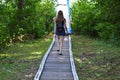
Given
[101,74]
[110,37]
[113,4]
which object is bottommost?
[101,74]

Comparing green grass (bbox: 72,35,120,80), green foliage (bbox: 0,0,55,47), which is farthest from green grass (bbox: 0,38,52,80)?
green foliage (bbox: 0,0,55,47)

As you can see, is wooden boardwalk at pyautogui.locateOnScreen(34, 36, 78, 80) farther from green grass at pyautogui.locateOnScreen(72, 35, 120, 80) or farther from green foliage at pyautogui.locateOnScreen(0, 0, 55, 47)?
green foliage at pyautogui.locateOnScreen(0, 0, 55, 47)

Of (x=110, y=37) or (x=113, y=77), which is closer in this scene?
(x=113, y=77)

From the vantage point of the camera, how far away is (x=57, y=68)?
11.3m

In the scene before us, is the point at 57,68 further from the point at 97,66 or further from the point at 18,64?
the point at 18,64

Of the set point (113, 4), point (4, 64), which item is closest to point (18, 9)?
point (4, 64)

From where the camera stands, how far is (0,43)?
15.6m

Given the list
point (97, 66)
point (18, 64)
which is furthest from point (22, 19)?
point (97, 66)

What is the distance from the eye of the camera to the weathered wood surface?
9949 mm

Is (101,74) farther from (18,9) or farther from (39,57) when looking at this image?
(18,9)

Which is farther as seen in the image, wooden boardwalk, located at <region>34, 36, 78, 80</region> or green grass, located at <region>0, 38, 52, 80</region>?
green grass, located at <region>0, 38, 52, 80</region>

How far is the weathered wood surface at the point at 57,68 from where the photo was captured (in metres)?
9.95

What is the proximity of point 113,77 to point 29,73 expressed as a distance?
2.58 m

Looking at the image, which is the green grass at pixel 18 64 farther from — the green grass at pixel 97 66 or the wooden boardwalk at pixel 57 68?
the green grass at pixel 97 66
